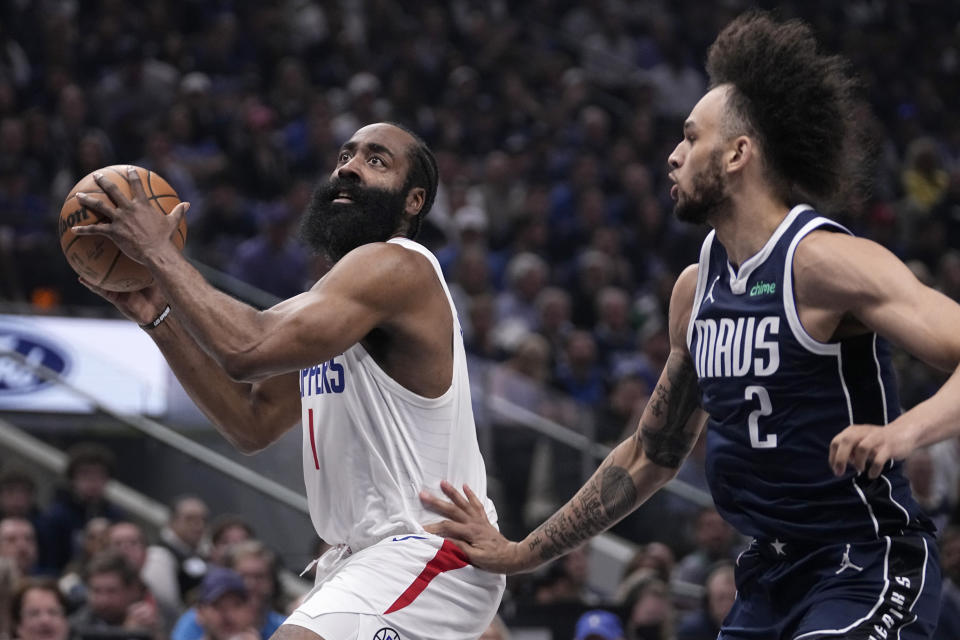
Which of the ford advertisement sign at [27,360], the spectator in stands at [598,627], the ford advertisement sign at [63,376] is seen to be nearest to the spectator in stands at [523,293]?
the ford advertisement sign at [63,376]

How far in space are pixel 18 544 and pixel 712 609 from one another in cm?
406

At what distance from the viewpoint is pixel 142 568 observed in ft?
27.0

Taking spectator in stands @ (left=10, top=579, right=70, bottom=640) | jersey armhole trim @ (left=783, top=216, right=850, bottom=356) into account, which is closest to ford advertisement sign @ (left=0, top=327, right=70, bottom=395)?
spectator in stands @ (left=10, top=579, right=70, bottom=640)

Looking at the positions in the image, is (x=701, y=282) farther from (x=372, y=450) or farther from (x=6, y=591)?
(x=6, y=591)

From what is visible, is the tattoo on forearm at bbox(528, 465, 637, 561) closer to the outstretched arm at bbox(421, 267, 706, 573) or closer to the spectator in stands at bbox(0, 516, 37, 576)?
the outstretched arm at bbox(421, 267, 706, 573)

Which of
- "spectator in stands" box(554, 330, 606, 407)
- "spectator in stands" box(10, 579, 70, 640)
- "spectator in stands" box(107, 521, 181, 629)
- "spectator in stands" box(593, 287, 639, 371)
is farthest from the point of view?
"spectator in stands" box(593, 287, 639, 371)

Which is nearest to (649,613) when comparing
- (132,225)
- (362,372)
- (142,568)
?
(142,568)

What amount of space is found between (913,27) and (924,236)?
638cm

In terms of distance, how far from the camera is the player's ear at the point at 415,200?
14.9ft

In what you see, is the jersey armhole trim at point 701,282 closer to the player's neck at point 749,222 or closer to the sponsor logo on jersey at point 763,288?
the player's neck at point 749,222

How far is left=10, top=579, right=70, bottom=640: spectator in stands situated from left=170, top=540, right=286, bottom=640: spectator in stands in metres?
0.79

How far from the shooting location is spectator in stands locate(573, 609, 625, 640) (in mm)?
7227

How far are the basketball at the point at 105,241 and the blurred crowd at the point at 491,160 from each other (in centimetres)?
309

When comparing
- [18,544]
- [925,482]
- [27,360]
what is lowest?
[925,482]
